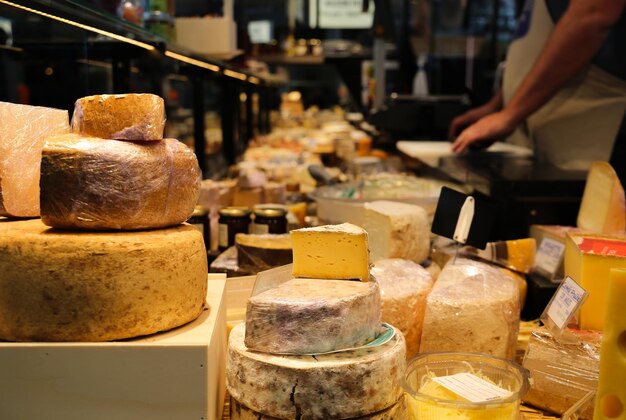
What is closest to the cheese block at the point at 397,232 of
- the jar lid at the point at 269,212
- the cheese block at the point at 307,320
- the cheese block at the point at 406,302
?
the cheese block at the point at 406,302

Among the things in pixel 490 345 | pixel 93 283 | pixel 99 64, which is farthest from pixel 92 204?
pixel 99 64

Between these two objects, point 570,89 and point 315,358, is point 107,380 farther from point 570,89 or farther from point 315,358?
point 570,89

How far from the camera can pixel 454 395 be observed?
53.9 inches

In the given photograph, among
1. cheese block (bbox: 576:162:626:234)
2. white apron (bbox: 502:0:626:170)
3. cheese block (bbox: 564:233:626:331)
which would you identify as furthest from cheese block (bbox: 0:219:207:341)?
white apron (bbox: 502:0:626:170)

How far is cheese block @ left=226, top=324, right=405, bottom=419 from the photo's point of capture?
1278mm

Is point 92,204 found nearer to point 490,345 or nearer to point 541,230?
point 490,345

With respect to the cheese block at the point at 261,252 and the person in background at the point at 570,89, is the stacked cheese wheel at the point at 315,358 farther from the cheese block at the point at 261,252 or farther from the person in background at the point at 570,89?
the person in background at the point at 570,89

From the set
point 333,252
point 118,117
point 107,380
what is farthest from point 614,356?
point 118,117

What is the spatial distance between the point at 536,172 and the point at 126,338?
2105 millimetres

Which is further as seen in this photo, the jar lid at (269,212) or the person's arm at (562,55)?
the person's arm at (562,55)

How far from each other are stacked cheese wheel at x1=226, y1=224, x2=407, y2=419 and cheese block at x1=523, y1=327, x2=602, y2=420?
0.49 metres

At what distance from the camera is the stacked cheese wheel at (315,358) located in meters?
1.28

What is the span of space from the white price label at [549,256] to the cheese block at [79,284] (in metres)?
1.43

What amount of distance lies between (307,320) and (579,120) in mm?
2492
